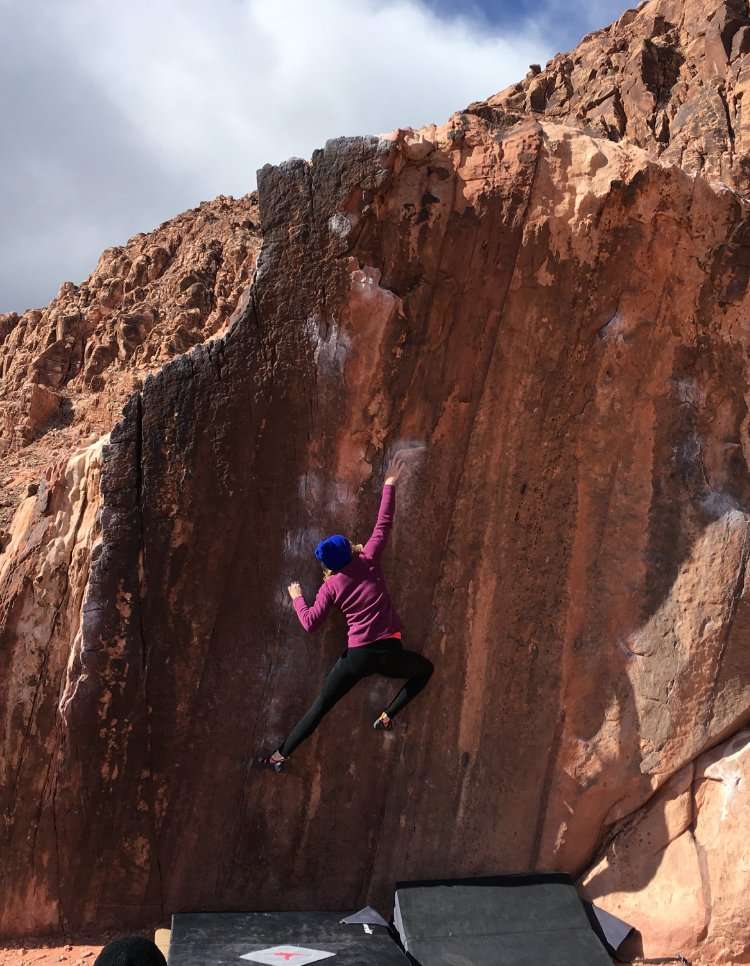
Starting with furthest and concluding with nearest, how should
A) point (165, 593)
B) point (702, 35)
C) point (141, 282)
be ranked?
point (702, 35) < point (141, 282) < point (165, 593)

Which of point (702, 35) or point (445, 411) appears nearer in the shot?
point (445, 411)

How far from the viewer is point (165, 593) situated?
4230 mm

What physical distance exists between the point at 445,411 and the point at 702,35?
18.6 meters

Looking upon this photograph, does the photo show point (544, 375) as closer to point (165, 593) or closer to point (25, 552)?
point (165, 593)

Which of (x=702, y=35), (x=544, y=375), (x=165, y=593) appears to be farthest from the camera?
(x=702, y=35)

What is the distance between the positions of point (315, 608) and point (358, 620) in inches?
8.8

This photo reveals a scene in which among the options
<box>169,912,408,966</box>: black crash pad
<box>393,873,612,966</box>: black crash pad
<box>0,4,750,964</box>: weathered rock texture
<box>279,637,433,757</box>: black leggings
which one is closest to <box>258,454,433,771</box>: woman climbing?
<box>279,637,433,757</box>: black leggings

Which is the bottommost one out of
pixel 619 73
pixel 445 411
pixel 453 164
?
pixel 445 411

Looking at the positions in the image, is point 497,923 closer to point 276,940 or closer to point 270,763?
point 276,940

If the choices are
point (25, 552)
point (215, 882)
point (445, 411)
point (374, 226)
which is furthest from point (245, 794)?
point (374, 226)

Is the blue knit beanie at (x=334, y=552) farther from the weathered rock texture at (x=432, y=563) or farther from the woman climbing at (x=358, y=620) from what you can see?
the weathered rock texture at (x=432, y=563)

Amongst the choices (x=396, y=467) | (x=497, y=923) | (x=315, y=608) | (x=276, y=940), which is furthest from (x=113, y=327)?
(x=497, y=923)

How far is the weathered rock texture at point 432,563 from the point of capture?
4227 mm

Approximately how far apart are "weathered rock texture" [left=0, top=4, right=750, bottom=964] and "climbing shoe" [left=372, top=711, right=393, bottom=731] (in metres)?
0.07
